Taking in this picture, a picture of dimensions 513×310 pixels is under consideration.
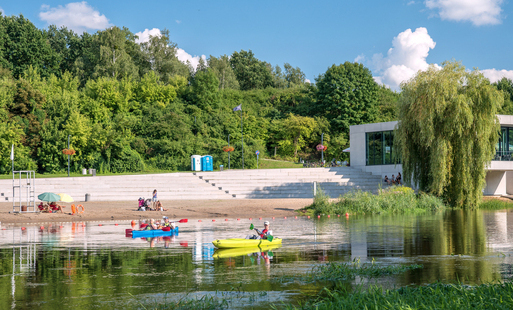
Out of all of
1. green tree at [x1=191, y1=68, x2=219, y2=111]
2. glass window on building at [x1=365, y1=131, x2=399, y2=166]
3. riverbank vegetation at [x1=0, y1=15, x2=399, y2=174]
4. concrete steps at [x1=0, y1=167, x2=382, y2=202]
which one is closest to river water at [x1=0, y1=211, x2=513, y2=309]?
concrete steps at [x1=0, y1=167, x2=382, y2=202]

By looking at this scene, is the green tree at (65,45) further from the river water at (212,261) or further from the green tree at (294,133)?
the river water at (212,261)

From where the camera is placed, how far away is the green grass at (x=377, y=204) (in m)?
28.3

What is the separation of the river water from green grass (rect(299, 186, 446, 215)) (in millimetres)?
6675

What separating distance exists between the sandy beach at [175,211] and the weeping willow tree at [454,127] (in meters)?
8.24

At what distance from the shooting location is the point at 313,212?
92.5 feet

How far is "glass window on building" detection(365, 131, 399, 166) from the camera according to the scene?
45.2 m

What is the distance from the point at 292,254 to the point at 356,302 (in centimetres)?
655

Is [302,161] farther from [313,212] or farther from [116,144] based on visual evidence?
[313,212]

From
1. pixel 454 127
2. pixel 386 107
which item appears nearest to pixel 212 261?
pixel 454 127

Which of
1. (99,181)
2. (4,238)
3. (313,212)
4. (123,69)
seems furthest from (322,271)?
(123,69)

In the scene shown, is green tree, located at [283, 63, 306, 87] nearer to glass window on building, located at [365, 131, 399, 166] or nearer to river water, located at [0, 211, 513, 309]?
glass window on building, located at [365, 131, 399, 166]

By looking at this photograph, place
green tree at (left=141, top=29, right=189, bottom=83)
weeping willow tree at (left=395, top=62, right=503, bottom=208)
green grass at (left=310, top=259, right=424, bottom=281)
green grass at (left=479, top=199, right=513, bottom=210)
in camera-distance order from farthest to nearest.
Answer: green tree at (left=141, top=29, right=189, bottom=83) → green grass at (left=479, top=199, right=513, bottom=210) → weeping willow tree at (left=395, top=62, right=503, bottom=208) → green grass at (left=310, top=259, right=424, bottom=281)

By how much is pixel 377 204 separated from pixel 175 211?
11411 mm

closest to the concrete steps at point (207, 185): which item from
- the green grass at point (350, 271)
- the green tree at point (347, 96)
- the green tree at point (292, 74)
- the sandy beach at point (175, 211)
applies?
the sandy beach at point (175, 211)
